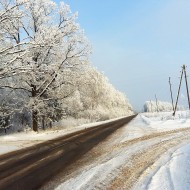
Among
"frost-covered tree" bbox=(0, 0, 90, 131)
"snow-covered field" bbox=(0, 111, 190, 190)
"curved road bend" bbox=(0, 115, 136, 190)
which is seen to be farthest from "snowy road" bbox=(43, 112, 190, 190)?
"frost-covered tree" bbox=(0, 0, 90, 131)

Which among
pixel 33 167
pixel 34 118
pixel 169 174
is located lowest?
pixel 169 174

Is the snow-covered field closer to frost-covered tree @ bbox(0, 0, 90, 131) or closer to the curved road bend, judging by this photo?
the curved road bend

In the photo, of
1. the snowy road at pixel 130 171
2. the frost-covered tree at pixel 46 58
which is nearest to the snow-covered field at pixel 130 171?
the snowy road at pixel 130 171

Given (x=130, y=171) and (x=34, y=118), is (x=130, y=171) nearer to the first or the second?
(x=130, y=171)

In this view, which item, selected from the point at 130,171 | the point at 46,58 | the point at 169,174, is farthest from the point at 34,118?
the point at 169,174

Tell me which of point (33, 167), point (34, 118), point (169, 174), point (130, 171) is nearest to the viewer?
point (169, 174)

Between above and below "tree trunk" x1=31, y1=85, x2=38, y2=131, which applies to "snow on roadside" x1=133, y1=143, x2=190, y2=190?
below

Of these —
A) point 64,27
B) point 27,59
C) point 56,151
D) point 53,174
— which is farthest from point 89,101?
point 53,174

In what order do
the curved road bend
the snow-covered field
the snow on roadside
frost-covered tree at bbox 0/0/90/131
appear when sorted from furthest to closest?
frost-covered tree at bbox 0/0/90/131, the curved road bend, the snow-covered field, the snow on roadside

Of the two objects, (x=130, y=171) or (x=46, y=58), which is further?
(x=46, y=58)

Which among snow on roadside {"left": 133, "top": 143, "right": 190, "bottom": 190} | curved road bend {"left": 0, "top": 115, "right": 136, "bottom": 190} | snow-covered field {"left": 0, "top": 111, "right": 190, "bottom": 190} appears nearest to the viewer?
snow on roadside {"left": 133, "top": 143, "right": 190, "bottom": 190}

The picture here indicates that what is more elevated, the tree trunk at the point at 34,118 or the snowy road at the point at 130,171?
the tree trunk at the point at 34,118

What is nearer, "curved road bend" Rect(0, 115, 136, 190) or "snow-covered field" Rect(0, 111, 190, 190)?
"snow-covered field" Rect(0, 111, 190, 190)

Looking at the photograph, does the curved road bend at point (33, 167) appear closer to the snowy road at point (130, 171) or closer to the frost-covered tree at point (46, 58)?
the snowy road at point (130, 171)
